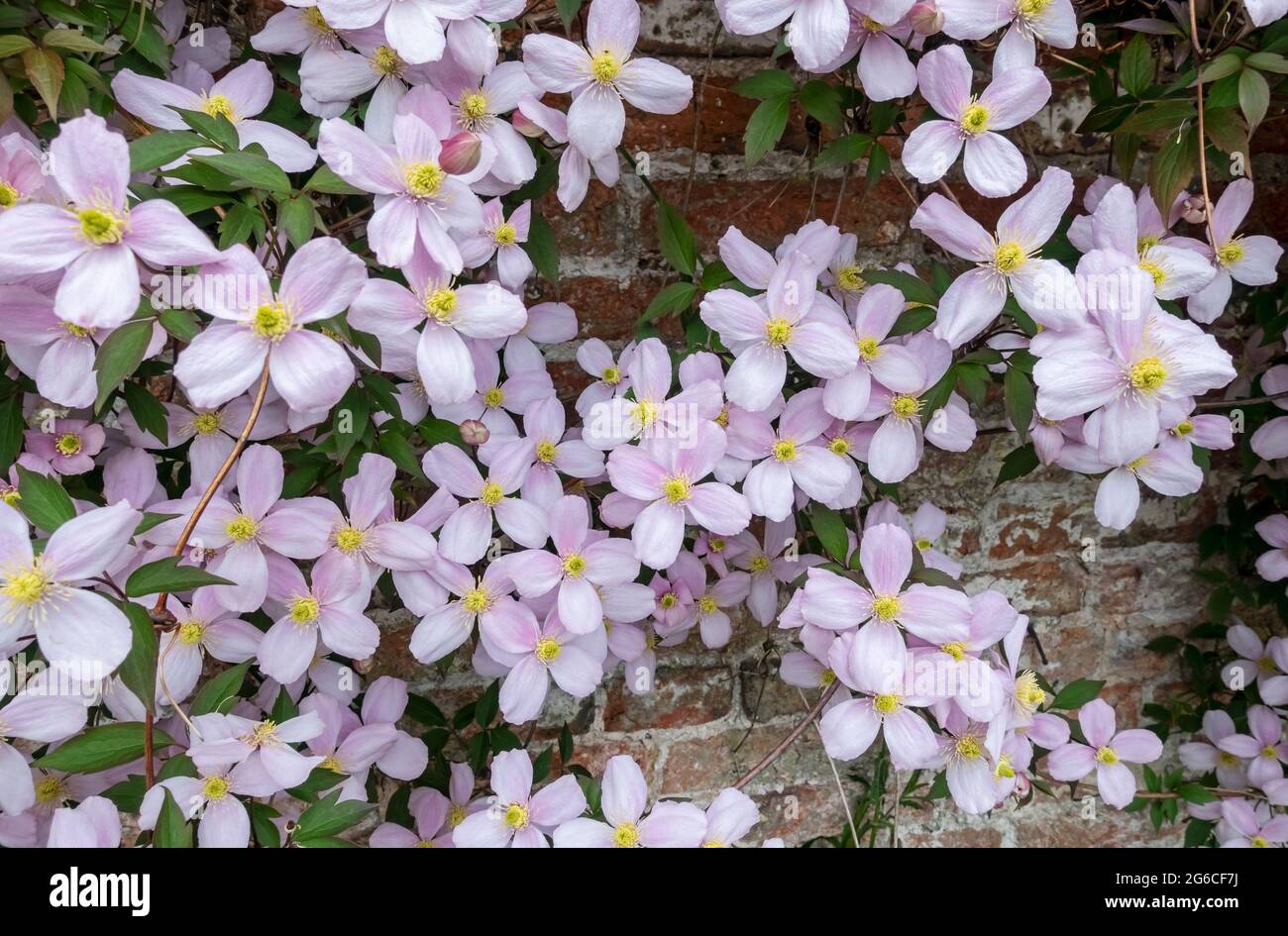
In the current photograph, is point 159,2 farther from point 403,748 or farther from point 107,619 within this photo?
point 403,748

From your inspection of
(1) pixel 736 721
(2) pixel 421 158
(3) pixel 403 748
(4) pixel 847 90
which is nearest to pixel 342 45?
(2) pixel 421 158

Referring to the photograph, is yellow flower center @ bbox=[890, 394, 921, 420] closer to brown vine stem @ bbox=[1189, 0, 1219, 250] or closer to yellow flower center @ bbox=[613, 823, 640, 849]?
brown vine stem @ bbox=[1189, 0, 1219, 250]

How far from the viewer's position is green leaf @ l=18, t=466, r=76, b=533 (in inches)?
27.2

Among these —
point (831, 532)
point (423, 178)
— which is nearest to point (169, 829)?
point (423, 178)

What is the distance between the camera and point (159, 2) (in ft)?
2.95

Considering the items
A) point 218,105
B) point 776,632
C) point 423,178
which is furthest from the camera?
point 776,632

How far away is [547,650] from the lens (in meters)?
0.90

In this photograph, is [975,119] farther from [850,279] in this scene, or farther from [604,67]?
[604,67]

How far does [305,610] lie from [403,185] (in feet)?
1.31

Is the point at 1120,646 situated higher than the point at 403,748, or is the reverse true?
the point at 403,748

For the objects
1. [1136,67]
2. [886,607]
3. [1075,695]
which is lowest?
[1075,695]

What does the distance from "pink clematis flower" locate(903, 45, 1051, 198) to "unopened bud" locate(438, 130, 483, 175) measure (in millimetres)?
401

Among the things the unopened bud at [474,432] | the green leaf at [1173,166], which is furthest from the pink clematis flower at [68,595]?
the green leaf at [1173,166]
